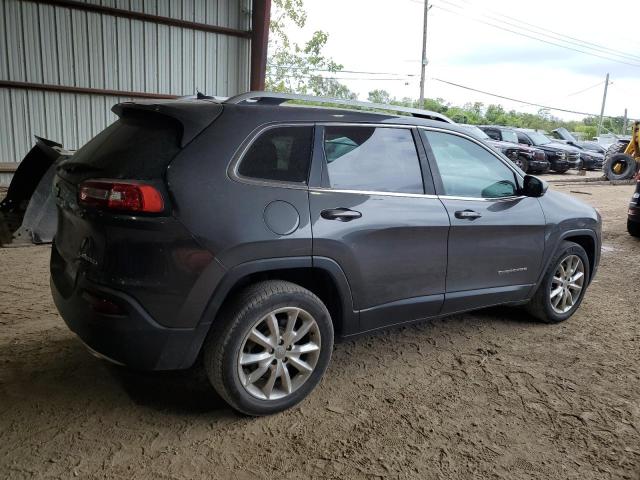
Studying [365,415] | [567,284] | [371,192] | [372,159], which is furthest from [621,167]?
[365,415]

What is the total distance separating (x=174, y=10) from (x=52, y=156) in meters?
6.66

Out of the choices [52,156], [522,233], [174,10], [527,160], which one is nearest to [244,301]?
[522,233]

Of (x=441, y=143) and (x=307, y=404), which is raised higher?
(x=441, y=143)

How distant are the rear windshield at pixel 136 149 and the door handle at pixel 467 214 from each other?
6.54ft

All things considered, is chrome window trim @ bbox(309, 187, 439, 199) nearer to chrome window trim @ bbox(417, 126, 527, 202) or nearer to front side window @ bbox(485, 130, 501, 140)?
chrome window trim @ bbox(417, 126, 527, 202)

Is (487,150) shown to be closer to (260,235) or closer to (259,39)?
(260,235)

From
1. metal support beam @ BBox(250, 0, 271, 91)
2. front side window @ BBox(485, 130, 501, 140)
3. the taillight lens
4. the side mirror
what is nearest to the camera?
the taillight lens

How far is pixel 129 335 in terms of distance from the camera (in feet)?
8.72

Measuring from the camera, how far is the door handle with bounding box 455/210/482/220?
148 inches

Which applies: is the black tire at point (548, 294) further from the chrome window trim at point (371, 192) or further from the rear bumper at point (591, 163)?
the rear bumper at point (591, 163)

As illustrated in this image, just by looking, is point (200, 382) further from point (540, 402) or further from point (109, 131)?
point (540, 402)

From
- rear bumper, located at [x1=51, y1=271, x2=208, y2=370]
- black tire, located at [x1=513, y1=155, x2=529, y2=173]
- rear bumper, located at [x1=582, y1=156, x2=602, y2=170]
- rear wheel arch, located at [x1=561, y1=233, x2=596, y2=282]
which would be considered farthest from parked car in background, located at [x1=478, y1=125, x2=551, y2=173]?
rear bumper, located at [x1=51, y1=271, x2=208, y2=370]

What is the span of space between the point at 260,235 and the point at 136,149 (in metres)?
0.79

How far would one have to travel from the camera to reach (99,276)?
8.78 ft
